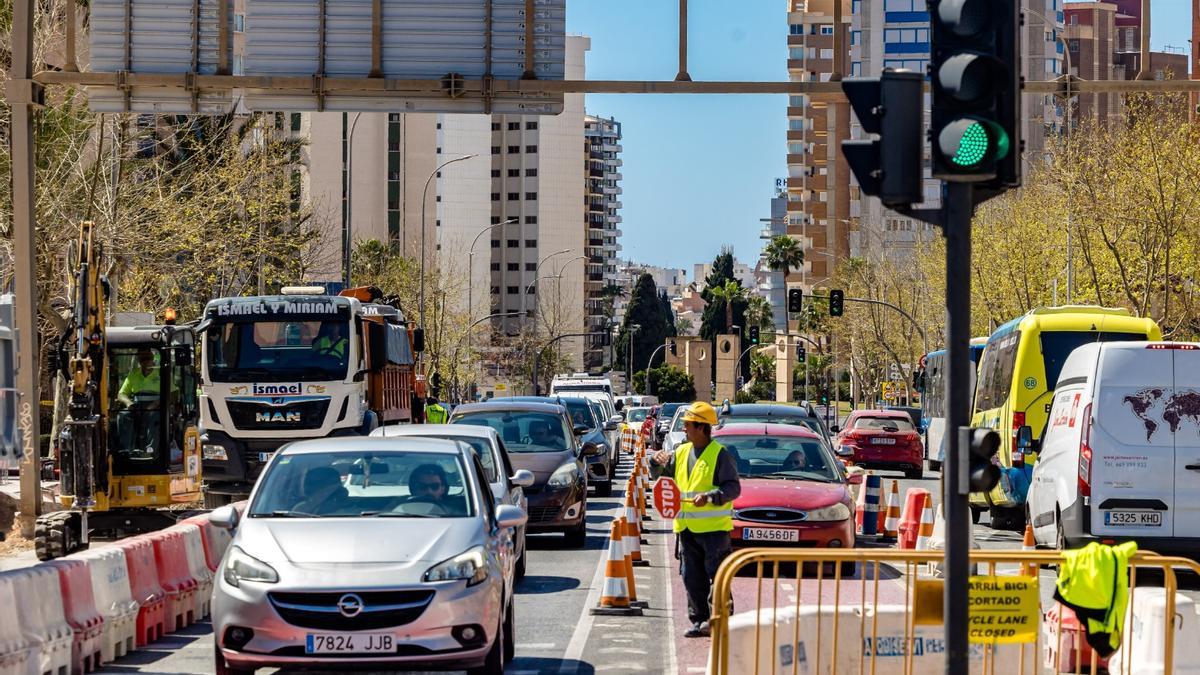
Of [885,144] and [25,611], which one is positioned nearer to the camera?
[885,144]

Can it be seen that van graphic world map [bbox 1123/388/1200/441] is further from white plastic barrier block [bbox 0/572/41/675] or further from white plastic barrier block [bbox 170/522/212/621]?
white plastic barrier block [bbox 0/572/41/675]

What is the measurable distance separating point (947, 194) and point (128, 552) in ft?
24.3

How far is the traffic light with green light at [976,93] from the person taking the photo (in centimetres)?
738

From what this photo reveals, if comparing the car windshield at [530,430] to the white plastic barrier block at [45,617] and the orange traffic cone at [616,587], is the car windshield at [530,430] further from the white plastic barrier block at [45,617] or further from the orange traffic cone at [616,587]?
the white plastic barrier block at [45,617]

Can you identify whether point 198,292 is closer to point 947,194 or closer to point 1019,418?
point 1019,418

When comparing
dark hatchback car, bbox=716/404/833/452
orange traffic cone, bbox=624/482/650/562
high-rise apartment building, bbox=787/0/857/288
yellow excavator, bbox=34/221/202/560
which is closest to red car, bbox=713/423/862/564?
orange traffic cone, bbox=624/482/650/562

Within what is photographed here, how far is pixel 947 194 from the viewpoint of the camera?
7449 millimetres

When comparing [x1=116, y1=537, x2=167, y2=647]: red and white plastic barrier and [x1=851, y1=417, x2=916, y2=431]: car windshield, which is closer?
[x1=116, y1=537, x2=167, y2=647]: red and white plastic barrier

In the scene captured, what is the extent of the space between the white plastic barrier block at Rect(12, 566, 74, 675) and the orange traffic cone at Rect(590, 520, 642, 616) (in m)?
4.35

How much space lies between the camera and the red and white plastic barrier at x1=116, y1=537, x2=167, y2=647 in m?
12.8

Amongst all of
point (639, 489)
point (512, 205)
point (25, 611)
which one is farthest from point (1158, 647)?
point (512, 205)

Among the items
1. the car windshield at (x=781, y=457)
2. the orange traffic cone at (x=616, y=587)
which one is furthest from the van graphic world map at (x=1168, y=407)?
the orange traffic cone at (x=616, y=587)

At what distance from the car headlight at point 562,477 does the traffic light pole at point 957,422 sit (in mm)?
12826

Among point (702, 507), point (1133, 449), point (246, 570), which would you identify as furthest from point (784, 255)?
point (246, 570)
